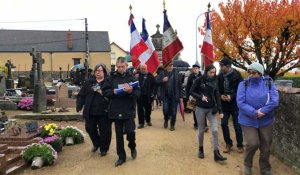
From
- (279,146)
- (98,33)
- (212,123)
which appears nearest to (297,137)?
(279,146)

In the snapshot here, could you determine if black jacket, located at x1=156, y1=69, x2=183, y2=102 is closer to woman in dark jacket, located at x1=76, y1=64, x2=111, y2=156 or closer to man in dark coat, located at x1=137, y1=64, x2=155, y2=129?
man in dark coat, located at x1=137, y1=64, x2=155, y2=129

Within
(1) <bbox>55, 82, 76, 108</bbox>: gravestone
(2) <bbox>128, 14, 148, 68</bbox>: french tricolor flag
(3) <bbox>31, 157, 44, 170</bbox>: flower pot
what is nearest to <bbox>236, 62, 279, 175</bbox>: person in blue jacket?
(3) <bbox>31, 157, 44, 170</bbox>: flower pot

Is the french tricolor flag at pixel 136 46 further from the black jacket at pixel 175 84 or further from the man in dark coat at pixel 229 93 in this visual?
the man in dark coat at pixel 229 93

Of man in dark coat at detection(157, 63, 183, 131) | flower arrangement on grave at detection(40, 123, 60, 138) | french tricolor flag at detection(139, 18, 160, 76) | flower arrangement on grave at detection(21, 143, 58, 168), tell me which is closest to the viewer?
flower arrangement on grave at detection(21, 143, 58, 168)

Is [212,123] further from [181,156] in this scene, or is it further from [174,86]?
[174,86]

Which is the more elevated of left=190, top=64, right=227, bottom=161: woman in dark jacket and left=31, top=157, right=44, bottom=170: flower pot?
left=190, top=64, right=227, bottom=161: woman in dark jacket

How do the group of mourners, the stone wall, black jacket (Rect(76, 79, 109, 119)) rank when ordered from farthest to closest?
black jacket (Rect(76, 79, 109, 119)) → the stone wall → the group of mourners

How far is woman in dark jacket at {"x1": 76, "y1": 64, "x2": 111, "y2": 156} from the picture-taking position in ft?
24.5

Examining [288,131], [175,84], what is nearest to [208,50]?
[175,84]

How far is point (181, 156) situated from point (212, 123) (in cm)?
96

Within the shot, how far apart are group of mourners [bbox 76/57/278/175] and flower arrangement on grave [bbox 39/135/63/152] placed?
2.44 ft

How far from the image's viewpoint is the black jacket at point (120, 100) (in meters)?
6.86

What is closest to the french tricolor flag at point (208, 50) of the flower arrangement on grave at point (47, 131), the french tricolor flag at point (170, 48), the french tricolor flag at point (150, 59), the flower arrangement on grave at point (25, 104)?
the french tricolor flag at point (170, 48)

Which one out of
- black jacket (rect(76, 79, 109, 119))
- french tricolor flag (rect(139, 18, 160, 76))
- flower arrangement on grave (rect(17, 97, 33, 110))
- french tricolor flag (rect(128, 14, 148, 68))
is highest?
french tricolor flag (rect(128, 14, 148, 68))
